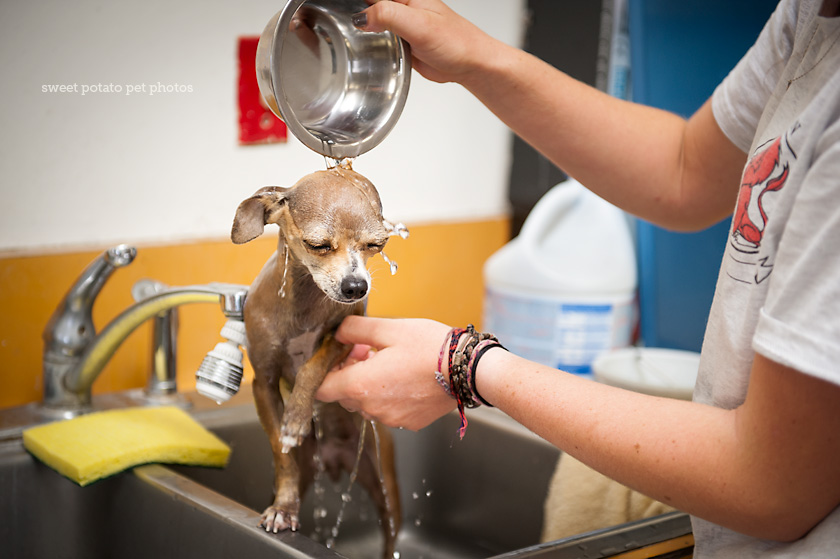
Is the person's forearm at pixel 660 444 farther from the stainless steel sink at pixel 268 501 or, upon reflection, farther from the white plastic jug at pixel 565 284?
the white plastic jug at pixel 565 284

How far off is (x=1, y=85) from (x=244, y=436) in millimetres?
583

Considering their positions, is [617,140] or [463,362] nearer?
[463,362]

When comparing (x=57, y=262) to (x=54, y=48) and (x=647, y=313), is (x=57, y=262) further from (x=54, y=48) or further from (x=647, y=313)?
(x=647, y=313)

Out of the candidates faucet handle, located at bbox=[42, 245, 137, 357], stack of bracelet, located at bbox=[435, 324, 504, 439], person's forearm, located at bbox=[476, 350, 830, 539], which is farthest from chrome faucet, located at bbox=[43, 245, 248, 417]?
person's forearm, located at bbox=[476, 350, 830, 539]

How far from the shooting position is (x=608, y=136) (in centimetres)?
97

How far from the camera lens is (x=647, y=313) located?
1755 millimetres

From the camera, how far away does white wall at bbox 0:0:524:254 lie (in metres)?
1.11

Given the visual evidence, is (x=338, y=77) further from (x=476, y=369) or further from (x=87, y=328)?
(x=87, y=328)

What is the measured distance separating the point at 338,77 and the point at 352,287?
0.21m

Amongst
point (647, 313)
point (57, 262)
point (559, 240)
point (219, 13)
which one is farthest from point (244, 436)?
point (647, 313)

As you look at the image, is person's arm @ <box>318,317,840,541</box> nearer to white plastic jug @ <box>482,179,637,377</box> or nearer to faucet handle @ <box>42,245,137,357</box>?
faucet handle @ <box>42,245,137,357</box>

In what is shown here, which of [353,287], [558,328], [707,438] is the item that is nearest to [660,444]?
[707,438]

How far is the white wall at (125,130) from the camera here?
111 centimetres

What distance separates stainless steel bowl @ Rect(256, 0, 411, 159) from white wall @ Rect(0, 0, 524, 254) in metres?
0.23
